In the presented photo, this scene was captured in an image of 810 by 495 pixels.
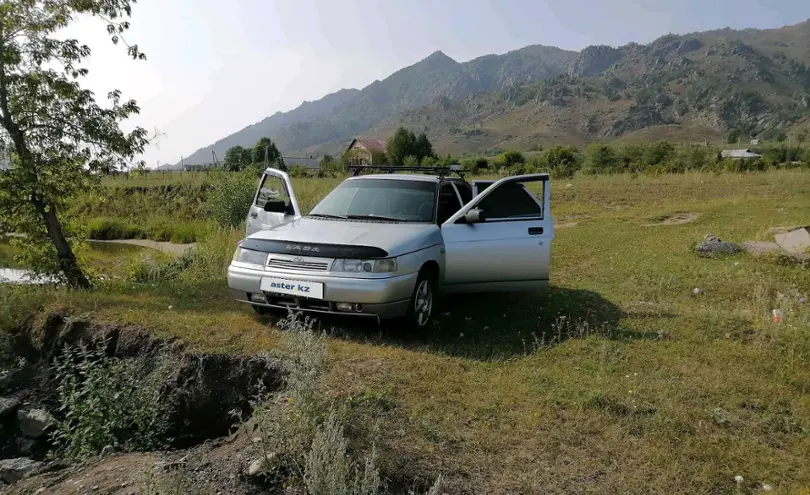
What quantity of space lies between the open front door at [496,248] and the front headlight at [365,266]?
3.48 feet

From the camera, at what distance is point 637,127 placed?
123m

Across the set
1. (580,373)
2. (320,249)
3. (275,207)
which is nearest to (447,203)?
(320,249)

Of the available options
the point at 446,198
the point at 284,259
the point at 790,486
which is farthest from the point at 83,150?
the point at 790,486

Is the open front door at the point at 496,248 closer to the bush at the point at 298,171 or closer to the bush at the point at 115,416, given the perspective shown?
the bush at the point at 115,416

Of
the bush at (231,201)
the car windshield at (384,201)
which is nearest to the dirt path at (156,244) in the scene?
the bush at (231,201)

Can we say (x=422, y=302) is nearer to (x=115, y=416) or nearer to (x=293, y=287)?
(x=293, y=287)

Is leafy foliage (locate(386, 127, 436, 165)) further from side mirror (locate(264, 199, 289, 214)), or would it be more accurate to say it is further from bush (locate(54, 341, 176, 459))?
bush (locate(54, 341, 176, 459))

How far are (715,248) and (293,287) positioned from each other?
830 centimetres

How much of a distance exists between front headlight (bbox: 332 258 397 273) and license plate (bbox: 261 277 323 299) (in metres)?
0.25

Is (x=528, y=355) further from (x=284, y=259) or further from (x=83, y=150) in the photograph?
(x=83, y=150)

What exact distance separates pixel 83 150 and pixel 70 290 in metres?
2.11

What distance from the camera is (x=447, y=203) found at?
6.74 meters

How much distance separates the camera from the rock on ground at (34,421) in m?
5.02

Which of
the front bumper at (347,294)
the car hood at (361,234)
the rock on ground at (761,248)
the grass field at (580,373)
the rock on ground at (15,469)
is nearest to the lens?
the grass field at (580,373)
